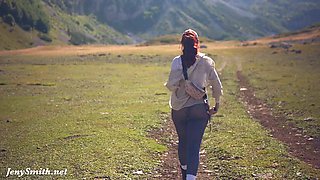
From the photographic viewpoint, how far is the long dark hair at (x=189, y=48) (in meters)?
10.7

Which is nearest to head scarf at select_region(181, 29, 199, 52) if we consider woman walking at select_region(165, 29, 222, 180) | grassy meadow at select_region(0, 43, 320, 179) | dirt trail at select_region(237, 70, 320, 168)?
woman walking at select_region(165, 29, 222, 180)

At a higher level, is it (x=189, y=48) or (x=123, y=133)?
(x=189, y=48)

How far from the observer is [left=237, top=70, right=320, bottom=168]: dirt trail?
17.9 meters

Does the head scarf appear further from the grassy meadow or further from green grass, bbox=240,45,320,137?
green grass, bbox=240,45,320,137

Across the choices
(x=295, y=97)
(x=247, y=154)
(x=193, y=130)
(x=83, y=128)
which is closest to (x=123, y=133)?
(x=83, y=128)

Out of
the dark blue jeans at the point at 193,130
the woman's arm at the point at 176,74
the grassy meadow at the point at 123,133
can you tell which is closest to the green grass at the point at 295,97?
the grassy meadow at the point at 123,133

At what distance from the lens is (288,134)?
22703mm

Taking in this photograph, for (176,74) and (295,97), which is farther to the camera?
(295,97)

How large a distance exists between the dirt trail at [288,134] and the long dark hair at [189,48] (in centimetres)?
865

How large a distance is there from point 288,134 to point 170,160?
8837mm

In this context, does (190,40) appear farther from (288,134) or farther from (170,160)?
(288,134)

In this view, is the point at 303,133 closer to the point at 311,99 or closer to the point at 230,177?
the point at 230,177

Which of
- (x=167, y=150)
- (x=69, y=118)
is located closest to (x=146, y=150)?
(x=167, y=150)

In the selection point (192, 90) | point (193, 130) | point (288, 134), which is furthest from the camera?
point (288, 134)
